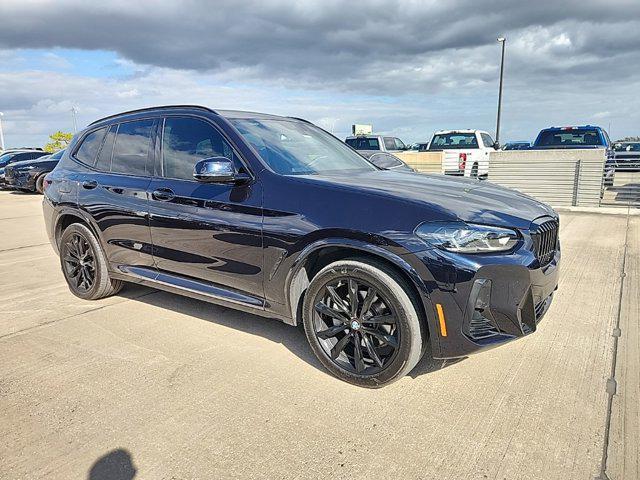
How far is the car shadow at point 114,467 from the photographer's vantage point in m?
2.16

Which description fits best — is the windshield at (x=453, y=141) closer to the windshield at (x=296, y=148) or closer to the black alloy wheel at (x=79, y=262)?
the windshield at (x=296, y=148)

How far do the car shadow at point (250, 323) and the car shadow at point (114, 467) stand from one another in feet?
4.30

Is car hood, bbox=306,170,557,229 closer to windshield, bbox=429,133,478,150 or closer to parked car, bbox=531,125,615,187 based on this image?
parked car, bbox=531,125,615,187

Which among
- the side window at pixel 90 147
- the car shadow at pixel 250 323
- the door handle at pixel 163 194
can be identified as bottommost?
the car shadow at pixel 250 323

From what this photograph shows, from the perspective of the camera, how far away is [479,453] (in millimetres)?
2287

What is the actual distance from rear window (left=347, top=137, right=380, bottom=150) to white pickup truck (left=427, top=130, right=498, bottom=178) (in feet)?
5.83

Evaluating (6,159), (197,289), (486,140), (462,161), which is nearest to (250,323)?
(197,289)

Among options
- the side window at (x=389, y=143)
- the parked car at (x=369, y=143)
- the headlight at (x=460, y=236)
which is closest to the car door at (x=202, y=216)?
the headlight at (x=460, y=236)

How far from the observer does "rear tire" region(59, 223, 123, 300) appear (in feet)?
14.4

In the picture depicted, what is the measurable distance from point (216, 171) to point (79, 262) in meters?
2.38

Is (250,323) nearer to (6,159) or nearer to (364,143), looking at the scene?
(364,143)

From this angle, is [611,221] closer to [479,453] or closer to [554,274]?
[554,274]

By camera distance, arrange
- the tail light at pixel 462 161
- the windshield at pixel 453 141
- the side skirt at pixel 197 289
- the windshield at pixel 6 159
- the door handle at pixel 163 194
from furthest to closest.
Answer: the windshield at pixel 6 159 → the windshield at pixel 453 141 → the tail light at pixel 462 161 → the door handle at pixel 163 194 → the side skirt at pixel 197 289

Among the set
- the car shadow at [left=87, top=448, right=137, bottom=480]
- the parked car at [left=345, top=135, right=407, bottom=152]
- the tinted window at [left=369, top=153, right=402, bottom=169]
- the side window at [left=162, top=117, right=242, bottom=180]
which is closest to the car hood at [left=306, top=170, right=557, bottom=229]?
the side window at [left=162, top=117, right=242, bottom=180]
